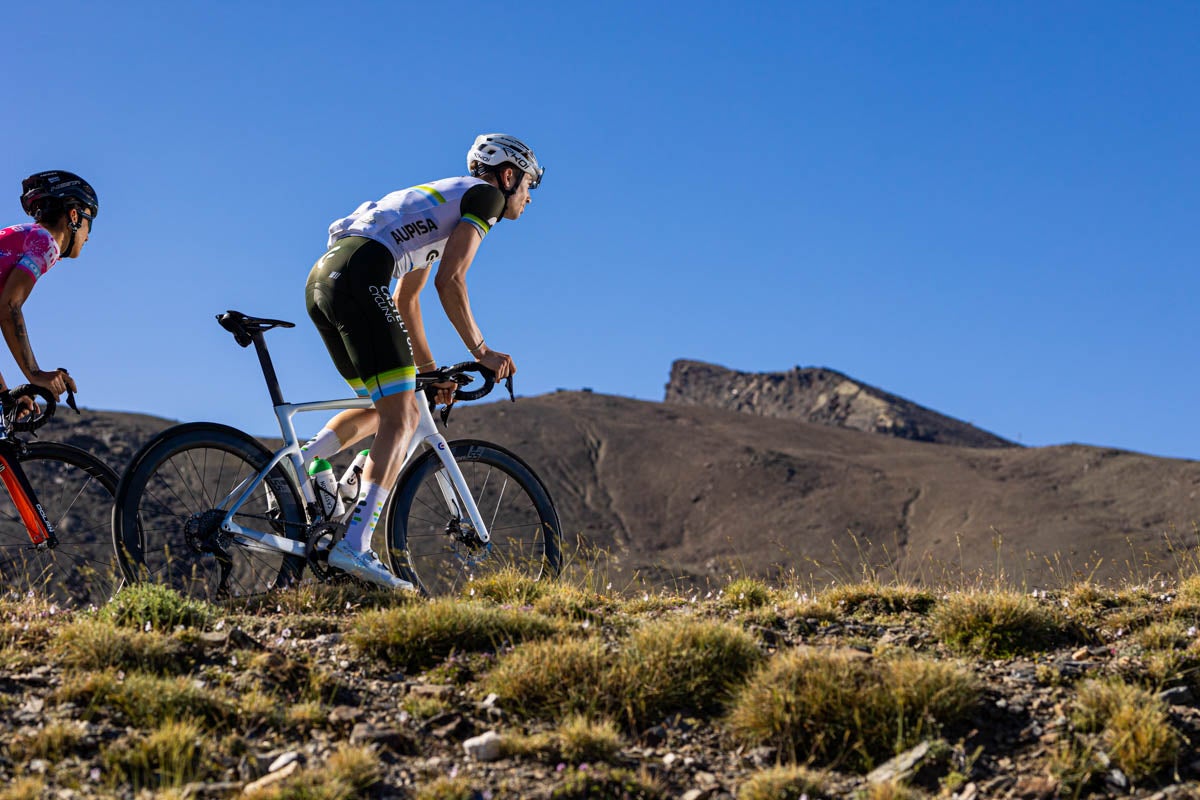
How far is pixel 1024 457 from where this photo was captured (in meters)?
136

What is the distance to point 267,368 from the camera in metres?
7.04

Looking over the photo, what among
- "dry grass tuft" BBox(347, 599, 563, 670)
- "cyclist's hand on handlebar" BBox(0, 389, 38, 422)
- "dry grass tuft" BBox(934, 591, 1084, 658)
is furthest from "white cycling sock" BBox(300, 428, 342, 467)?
"dry grass tuft" BBox(934, 591, 1084, 658)

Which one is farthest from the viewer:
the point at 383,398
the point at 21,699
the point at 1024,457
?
the point at 1024,457

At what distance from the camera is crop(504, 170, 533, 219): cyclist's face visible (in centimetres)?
736

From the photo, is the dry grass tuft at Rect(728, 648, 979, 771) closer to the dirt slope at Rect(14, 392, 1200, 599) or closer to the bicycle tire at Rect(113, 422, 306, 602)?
the bicycle tire at Rect(113, 422, 306, 602)

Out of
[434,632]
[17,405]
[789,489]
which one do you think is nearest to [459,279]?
[434,632]

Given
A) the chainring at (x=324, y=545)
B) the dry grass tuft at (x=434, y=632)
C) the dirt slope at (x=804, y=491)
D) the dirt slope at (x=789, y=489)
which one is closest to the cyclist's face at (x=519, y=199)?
the chainring at (x=324, y=545)

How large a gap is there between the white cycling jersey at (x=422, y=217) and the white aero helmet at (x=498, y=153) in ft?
0.79

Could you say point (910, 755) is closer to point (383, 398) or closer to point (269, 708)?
point (269, 708)

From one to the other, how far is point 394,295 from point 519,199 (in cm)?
103

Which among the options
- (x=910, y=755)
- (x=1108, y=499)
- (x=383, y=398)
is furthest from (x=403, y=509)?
(x=1108, y=499)

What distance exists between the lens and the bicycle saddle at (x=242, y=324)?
6957 millimetres

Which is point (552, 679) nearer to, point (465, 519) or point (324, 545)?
point (324, 545)

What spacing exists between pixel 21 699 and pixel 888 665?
3920 millimetres
